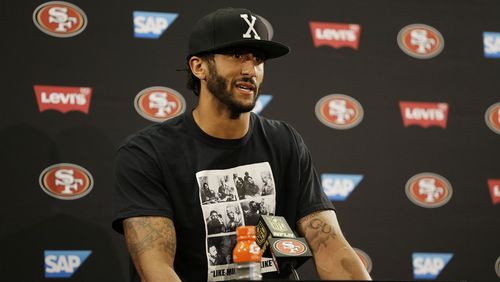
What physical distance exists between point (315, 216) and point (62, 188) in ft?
3.43

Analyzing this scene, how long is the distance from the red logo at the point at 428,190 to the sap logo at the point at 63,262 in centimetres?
139

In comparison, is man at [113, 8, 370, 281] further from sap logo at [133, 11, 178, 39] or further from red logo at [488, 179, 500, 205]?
red logo at [488, 179, 500, 205]

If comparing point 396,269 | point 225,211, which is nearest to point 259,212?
point 225,211

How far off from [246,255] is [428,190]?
174cm

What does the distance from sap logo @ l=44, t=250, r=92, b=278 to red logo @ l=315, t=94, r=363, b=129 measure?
1.13 meters

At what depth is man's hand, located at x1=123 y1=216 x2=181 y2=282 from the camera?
1.83 metres

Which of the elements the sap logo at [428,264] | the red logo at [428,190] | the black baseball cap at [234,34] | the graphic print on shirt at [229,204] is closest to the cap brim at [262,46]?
the black baseball cap at [234,34]

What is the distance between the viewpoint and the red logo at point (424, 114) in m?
2.96

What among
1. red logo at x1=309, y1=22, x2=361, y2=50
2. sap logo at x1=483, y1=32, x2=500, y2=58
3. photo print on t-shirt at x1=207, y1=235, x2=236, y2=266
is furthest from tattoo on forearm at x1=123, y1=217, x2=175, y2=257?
sap logo at x1=483, y1=32, x2=500, y2=58

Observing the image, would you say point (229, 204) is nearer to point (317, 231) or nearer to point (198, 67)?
point (317, 231)

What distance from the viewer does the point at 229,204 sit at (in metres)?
2.06

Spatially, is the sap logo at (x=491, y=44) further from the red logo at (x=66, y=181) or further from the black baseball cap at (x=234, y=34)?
the red logo at (x=66, y=181)

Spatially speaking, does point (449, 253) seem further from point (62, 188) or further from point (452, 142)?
point (62, 188)

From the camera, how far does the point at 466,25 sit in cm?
309
